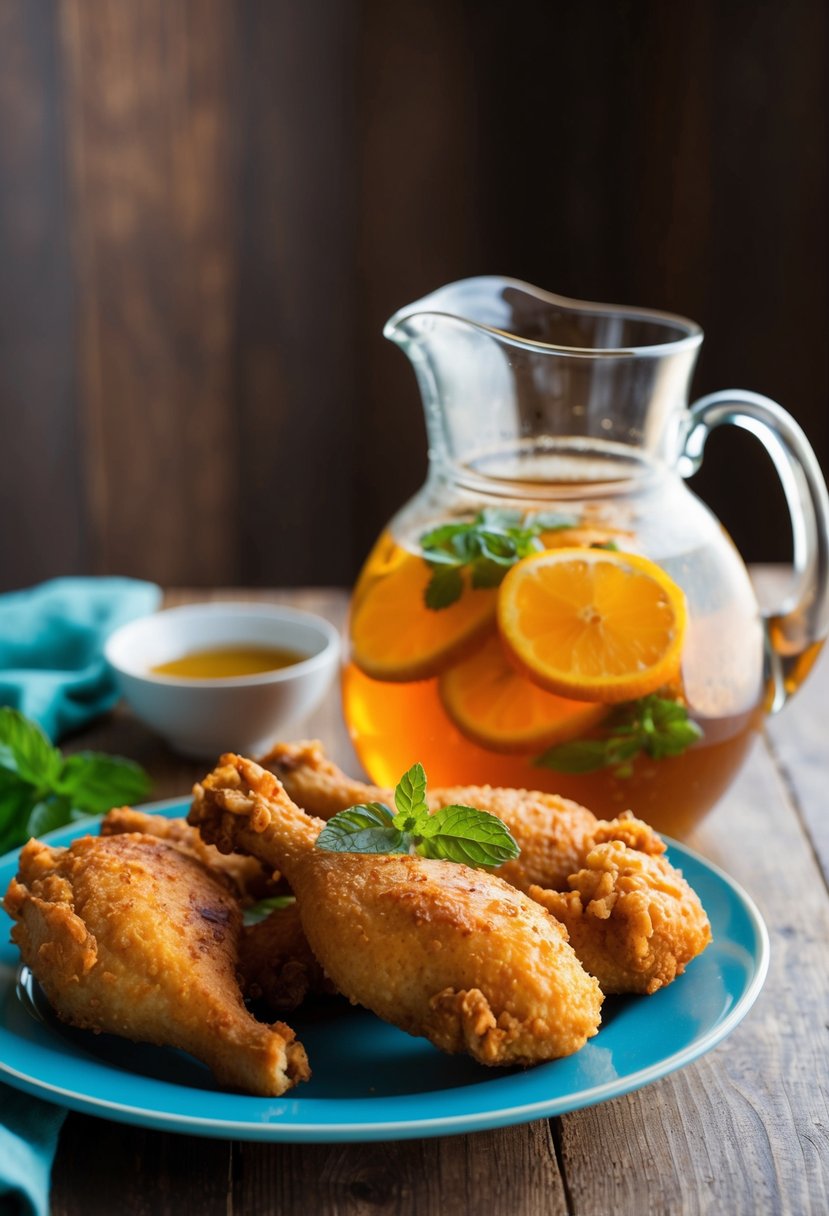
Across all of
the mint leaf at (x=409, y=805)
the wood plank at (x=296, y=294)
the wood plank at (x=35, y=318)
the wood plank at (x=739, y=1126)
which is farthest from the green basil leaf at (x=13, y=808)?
the wood plank at (x=296, y=294)

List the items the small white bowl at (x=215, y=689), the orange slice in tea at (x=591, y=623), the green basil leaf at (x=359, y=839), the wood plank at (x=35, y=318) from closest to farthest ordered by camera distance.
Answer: the green basil leaf at (x=359, y=839) < the orange slice in tea at (x=591, y=623) < the small white bowl at (x=215, y=689) < the wood plank at (x=35, y=318)

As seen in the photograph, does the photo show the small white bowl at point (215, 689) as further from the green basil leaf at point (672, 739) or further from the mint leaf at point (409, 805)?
the mint leaf at point (409, 805)

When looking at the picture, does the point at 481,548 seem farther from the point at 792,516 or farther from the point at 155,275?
the point at 155,275

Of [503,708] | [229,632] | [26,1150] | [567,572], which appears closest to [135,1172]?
[26,1150]

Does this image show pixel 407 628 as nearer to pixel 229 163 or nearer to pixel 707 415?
pixel 707 415

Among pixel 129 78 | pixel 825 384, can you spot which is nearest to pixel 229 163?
pixel 129 78

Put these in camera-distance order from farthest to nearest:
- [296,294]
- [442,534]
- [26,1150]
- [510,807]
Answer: [296,294]
[442,534]
[510,807]
[26,1150]

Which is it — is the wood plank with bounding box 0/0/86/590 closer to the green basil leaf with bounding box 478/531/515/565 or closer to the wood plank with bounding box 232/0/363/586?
the wood plank with bounding box 232/0/363/586
